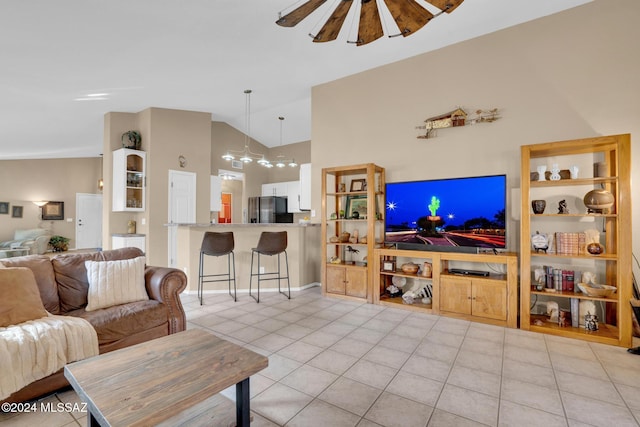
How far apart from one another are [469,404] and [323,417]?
0.92m

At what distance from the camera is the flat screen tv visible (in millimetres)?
3328

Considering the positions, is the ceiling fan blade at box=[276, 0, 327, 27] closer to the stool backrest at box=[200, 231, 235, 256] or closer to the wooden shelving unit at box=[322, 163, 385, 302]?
the wooden shelving unit at box=[322, 163, 385, 302]

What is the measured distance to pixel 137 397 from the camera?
1216 mm

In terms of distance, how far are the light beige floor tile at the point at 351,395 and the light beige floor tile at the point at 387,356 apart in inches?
14.9

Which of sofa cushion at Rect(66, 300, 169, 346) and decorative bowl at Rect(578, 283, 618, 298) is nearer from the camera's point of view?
sofa cushion at Rect(66, 300, 169, 346)

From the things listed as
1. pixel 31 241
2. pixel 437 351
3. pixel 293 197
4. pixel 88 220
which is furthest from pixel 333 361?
pixel 88 220

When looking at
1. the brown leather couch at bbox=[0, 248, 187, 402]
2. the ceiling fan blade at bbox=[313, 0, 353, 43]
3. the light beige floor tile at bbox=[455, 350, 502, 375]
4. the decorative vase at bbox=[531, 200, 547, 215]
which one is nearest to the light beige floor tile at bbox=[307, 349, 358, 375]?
the light beige floor tile at bbox=[455, 350, 502, 375]

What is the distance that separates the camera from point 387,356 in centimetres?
247

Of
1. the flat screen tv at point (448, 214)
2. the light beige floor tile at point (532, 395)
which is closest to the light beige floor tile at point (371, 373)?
the light beige floor tile at point (532, 395)

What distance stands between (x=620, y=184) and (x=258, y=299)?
13.4 feet

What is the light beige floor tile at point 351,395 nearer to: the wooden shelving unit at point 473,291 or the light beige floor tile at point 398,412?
the light beige floor tile at point 398,412

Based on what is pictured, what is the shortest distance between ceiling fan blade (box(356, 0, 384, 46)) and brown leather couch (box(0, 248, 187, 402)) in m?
2.58

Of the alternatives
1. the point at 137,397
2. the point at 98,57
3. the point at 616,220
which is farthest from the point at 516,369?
the point at 98,57

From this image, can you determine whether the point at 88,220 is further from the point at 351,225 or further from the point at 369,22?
the point at 369,22
